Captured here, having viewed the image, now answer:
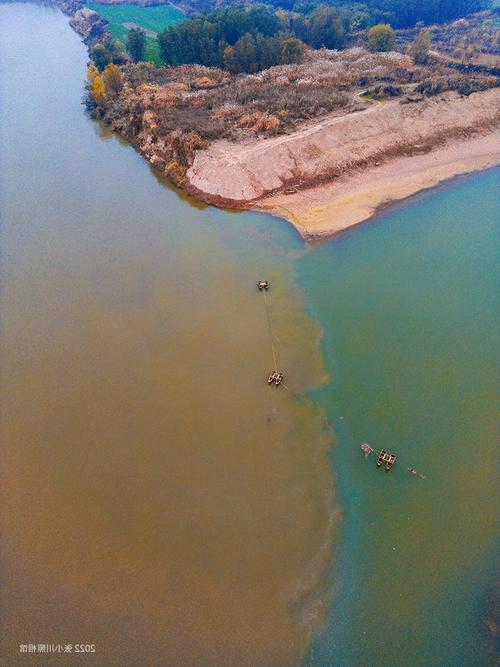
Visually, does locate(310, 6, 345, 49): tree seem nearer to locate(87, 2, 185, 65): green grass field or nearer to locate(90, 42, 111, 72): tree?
locate(87, 2, 185, 65): green grass field

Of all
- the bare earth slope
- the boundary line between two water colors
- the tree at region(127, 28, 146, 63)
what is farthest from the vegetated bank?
the boundary line between two water colors

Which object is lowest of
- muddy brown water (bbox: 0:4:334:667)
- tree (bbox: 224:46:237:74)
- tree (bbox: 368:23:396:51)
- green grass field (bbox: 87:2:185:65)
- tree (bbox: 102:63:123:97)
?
muddy brown water (bbox: 0:4:334:667)

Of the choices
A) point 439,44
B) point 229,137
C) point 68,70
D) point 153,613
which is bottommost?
point 153,613

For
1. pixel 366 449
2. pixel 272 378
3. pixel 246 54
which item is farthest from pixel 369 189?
pixel 246 54

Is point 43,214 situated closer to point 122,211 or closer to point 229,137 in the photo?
point 122,211

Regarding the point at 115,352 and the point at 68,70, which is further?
the point at 68,70

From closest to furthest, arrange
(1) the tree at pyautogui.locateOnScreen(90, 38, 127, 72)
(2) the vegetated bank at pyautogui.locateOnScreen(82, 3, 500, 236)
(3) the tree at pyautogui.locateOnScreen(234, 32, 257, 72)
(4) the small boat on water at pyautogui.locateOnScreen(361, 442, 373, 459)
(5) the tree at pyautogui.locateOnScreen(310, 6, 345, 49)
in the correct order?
1. (4) the small boat on water at pyautogui.locateOnScreen(361, 442, 373, 459)
2. (2) the vegetated bank at pyautogui.locateOnScreen(82, 3, 500, 236)
3. (3) the tree at pyautogui.locateOnScreen(234, 32, 257, 72)
4. (1) the tree at pyautogui.locateOnScreen(90, 38, 127, 72)
5. (5) the tree at pyautogui.locateOnScreen(310, 6, 345, 49)

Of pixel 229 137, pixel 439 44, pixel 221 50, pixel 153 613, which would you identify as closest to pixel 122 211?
pixel 229 137
